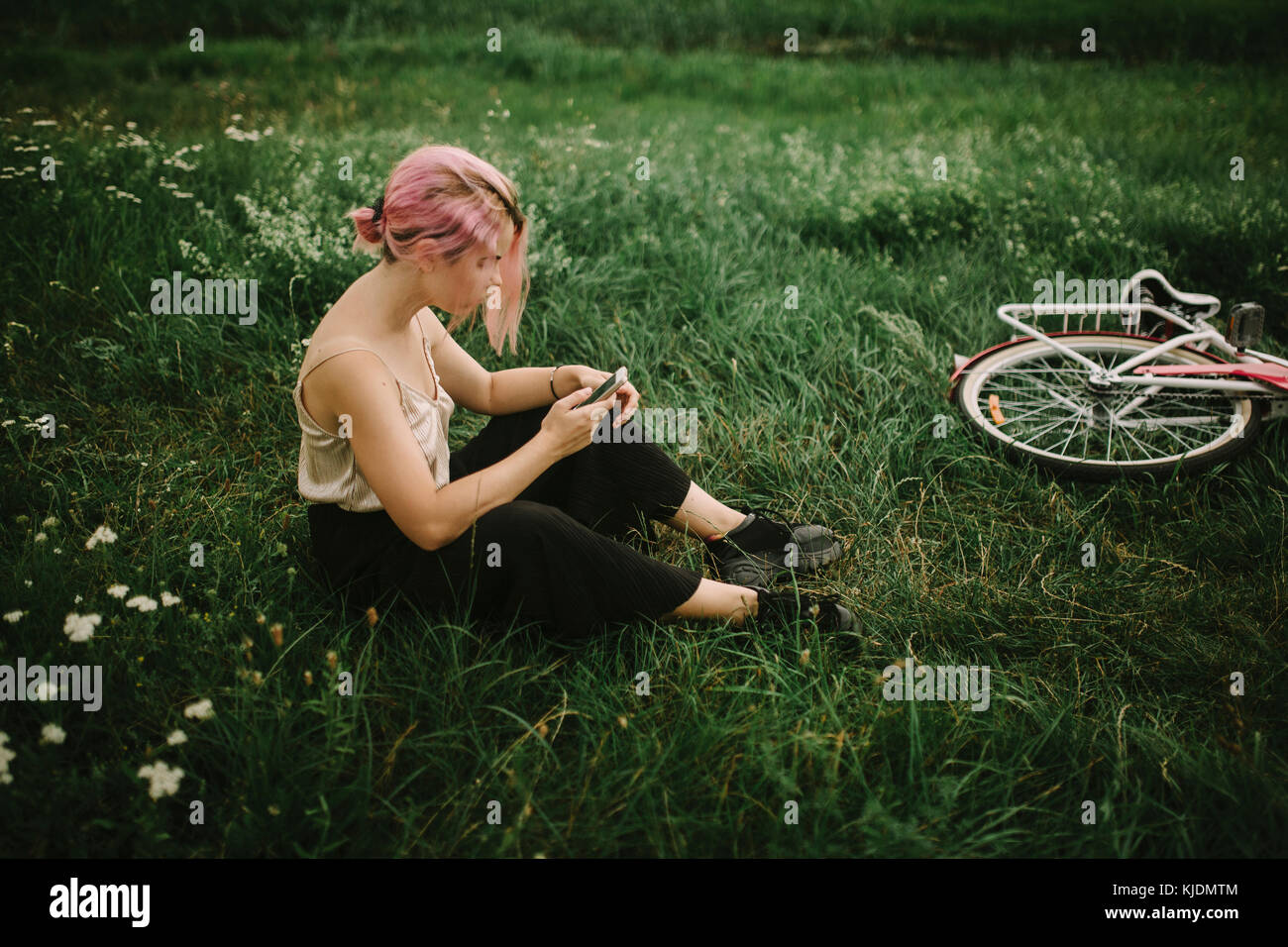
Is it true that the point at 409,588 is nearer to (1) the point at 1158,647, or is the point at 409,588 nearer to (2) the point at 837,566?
(2) the point at 837,566

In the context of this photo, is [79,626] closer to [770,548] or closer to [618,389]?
[618,389]

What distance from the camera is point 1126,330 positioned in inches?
150

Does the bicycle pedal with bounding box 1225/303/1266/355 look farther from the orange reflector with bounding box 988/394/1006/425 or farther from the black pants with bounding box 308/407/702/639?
the black pants with bounding box 308/407/702/639

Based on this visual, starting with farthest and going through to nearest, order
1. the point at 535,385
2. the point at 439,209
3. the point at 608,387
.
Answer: the point at 535,385 → the point at 608,387 → the point at 439,209

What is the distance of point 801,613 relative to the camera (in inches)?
99.7

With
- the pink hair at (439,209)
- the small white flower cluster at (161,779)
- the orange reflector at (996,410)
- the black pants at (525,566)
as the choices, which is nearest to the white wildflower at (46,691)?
the small white flower cluster at (161,779)

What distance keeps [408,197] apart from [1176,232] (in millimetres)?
4559

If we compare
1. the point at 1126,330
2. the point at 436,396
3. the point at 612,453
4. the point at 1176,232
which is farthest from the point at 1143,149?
the point at 436,396

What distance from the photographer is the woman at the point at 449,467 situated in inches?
83.7

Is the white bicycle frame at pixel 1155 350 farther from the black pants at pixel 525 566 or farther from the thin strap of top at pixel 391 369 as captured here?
the thin strap of top at pixel 391 369

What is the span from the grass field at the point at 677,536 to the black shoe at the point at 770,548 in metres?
0.11

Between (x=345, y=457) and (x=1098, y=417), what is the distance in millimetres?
3123

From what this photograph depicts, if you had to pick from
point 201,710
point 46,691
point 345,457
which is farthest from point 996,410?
point 46,691

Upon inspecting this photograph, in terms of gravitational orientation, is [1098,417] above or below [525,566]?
above
